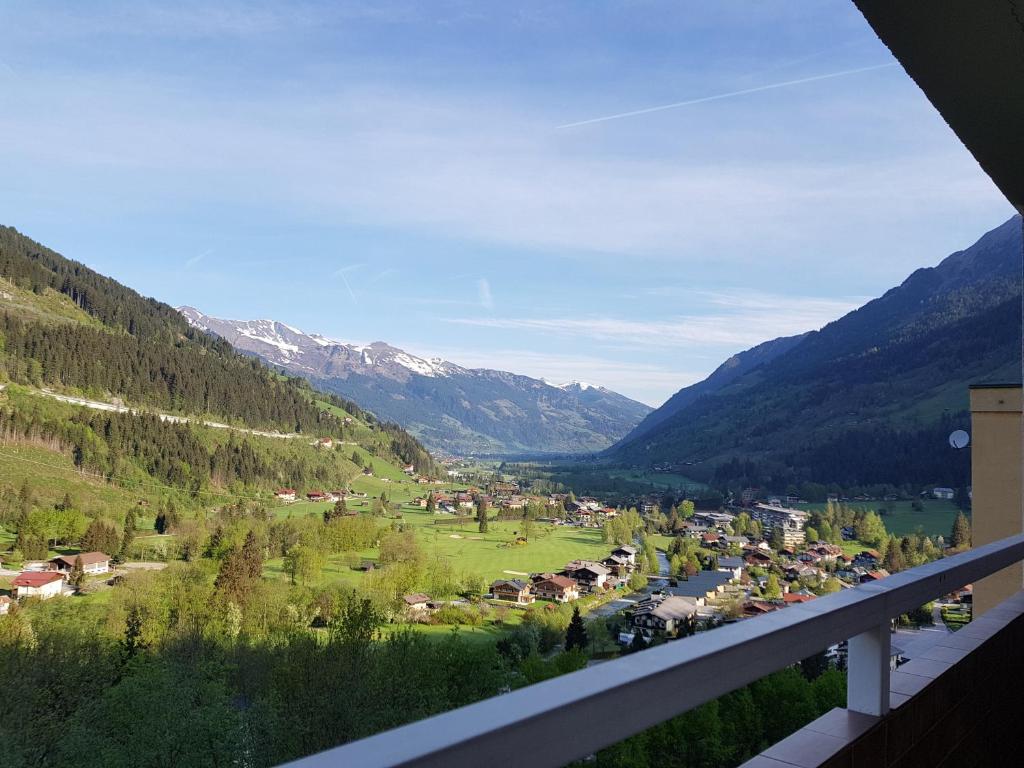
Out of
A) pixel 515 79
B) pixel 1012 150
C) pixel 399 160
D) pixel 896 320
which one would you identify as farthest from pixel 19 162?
pixel 896 320

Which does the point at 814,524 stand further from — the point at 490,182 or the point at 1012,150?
the point at 1012,150

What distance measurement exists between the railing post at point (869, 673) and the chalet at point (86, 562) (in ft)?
64.8

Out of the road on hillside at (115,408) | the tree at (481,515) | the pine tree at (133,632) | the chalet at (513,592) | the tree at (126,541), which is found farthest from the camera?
the road on hillside at (115,408)

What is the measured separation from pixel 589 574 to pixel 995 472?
17.7 metres

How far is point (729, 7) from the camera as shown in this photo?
15211mm

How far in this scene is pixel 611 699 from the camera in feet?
2.46

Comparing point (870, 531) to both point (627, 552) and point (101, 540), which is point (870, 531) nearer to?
point (627, 552)

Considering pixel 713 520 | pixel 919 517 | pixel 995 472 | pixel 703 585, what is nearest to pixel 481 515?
pixel 713 520

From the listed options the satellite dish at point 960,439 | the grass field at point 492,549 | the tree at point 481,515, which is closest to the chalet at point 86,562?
the grass field at point 492,549

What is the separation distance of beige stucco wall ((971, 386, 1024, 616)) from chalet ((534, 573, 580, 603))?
46.3ft

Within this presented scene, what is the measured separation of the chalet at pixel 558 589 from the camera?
65.4 ft

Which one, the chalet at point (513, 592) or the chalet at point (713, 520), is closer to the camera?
the chalet at point (513, 592)

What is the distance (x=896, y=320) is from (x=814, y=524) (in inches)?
4702

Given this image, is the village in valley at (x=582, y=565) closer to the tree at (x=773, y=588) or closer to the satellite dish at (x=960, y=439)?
the tree at (x=773, y=588)
